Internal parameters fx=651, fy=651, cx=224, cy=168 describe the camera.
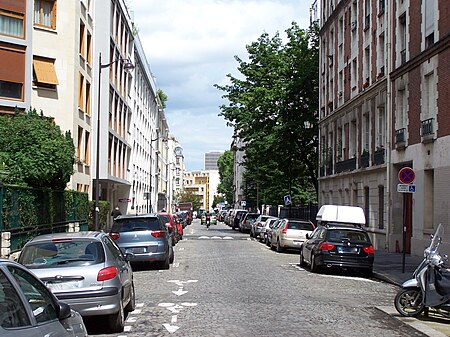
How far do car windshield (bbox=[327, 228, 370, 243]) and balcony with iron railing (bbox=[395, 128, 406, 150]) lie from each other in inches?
329

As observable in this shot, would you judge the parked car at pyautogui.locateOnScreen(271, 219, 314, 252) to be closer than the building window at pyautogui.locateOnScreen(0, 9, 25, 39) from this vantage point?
Yes

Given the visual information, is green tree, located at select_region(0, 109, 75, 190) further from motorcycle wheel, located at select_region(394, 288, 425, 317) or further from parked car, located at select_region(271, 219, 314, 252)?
motorcycle wheel, located at select_region(394, 288, 425, 317)

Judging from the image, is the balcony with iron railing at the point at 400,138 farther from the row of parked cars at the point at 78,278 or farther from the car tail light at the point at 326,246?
the row of parked cars at the point at 78,278

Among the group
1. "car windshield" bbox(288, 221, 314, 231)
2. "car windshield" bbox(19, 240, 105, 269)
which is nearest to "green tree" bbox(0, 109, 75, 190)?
"car windshield" bbox(288, 221, 314, 231)

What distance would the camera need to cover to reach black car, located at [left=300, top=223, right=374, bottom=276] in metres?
18.8

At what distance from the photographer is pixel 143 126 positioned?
6981 cm

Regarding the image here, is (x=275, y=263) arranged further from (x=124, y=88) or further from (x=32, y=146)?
(x=124, y=88)

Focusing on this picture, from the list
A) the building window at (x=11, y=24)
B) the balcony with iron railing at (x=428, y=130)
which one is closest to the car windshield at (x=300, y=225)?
the balcony with iron railing at (x=428, y=130)

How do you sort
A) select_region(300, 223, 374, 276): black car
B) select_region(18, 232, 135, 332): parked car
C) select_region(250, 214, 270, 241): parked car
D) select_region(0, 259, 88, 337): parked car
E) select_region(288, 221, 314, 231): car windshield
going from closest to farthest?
select_region(0, 259, 88, 337): parked car → select_region(18, 232, 135, 332): parked car → select_region(300, 223, 374, 276): black car → select_region(288, 221, 314, 231): car windshield → select_region(250, 214, 270, 241): parked car

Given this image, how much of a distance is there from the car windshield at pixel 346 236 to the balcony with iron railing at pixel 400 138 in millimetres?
8350

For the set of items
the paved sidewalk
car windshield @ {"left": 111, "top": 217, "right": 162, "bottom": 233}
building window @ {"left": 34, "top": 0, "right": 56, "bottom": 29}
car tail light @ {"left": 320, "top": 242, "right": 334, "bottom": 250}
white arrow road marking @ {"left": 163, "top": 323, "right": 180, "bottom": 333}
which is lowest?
the paved sidewalk

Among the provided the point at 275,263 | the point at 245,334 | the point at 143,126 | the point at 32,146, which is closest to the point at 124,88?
the point at 143,126

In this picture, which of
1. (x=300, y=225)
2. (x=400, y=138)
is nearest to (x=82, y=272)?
(x=300, y=225)

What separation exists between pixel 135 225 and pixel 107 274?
382 inches
